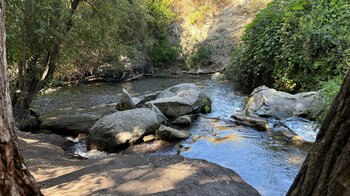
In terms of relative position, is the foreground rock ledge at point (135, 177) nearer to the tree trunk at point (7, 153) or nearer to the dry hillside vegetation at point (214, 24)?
the tree trunk at point (7, 153)

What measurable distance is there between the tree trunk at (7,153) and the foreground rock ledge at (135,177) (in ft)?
2.89

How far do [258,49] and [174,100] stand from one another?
147 inches

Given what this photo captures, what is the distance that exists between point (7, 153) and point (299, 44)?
6878mm

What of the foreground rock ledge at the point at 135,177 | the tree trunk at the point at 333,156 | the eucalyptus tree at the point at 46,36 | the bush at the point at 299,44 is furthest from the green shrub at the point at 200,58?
the tree trunk at the point at 333,156

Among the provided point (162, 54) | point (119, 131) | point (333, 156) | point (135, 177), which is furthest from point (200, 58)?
point (333, 156)

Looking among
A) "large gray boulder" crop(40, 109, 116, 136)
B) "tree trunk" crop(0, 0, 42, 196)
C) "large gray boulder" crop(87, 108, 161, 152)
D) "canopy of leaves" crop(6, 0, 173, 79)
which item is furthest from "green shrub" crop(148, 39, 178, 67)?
"tree trunk" crop(0, 0, 42, 196)

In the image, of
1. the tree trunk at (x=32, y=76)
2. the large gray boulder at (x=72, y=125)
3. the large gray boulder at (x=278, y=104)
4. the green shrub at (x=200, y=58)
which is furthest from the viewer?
the green shrub at (x=200, y=58)

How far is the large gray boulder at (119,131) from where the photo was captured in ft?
15.5

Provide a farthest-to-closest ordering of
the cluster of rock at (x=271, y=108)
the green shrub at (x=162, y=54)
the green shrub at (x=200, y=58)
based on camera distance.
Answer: the green shrub at (x=162, y=54)
the green shrub at (x=200, y=58)
the cluster of rock at (x=271, y=108)

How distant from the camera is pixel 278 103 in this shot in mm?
5875

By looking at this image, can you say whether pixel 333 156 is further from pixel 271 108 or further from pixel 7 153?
pixel 271 108

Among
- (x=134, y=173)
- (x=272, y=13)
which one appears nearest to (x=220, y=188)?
(x=134, y=173)

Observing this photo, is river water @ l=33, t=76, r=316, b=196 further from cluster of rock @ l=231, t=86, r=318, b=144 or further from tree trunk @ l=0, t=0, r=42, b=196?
tree trunk @ l=0, t=0, r=42, b=196

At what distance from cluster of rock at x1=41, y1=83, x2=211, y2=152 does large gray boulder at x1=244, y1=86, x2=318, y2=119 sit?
1.49 metres
